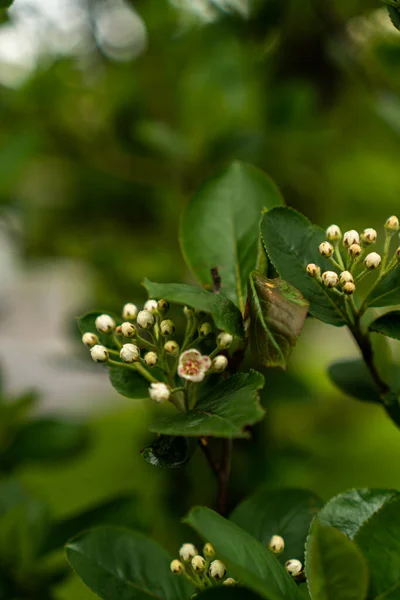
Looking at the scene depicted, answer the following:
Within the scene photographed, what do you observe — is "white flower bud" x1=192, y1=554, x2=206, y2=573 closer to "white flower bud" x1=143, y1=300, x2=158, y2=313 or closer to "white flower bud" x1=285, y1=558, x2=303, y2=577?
"white flower bud" x1=285, y1=558, x2=303, y2=577

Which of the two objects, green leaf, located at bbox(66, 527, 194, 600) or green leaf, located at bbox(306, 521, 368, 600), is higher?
green leaf, located at bbox(306, 521, 368, 600)

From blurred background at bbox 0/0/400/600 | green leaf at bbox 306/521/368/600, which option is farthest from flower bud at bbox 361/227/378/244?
blurred background at bbox 0/0/400/600

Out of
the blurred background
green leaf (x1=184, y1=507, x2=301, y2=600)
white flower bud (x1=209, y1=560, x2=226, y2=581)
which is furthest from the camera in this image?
the blurred background

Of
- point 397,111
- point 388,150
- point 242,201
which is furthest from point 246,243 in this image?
point 388,150

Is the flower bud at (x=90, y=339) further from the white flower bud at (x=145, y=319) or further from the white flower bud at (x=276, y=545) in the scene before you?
the white flower bud at (x=276, y=545)

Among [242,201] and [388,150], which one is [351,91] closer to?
[388,150]

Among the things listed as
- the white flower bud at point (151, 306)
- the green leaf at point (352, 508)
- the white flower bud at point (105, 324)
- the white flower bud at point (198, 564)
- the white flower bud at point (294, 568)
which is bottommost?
the white flower bud at point (198, 564)

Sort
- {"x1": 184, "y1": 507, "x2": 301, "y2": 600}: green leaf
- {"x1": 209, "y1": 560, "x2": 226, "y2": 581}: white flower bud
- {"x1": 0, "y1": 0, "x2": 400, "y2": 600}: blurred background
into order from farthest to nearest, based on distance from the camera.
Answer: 1. {"x1": 0, "y1": 0, "x2": 400, "y2": 600}: blurred background
2. {"x1": 209, "y1": 560, "x2": 226, "y2": 581}: white flower bud
3. {"x1": 184, "y1": 507, "x2": 301, "y2": 600}: green leaf

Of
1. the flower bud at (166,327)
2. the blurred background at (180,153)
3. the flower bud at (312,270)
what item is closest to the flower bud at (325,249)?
the flower bud at (312,270)
